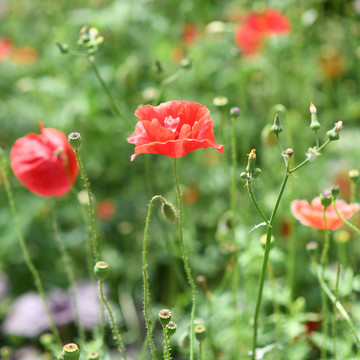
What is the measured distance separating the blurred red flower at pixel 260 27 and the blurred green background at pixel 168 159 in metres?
0.05

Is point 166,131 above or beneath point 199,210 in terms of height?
above

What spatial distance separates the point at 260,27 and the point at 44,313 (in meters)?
1.19

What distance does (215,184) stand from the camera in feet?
5.94

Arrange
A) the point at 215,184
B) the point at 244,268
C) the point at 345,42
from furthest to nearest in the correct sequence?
1. the point at 345,42
2. the point at 215,184
3. the point at 244,268

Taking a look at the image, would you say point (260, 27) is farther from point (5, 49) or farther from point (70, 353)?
point (70, 353)

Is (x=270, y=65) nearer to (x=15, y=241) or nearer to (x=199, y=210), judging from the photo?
(x=199, y=210)

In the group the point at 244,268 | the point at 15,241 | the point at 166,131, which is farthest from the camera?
the point at 15,241

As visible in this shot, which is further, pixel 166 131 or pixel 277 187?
pixel 277 187

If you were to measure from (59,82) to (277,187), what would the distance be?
0.82 meters

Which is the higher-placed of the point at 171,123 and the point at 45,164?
the point at 171,123

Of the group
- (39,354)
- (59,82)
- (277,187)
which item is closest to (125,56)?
(59,82)

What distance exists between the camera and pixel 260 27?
1.89 meters

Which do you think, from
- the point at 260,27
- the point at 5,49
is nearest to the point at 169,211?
the point at 260,27

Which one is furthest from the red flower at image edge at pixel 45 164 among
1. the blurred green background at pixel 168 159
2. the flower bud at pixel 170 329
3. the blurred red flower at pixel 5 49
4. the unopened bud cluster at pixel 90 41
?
the blurred red flower at pixel 5 49
